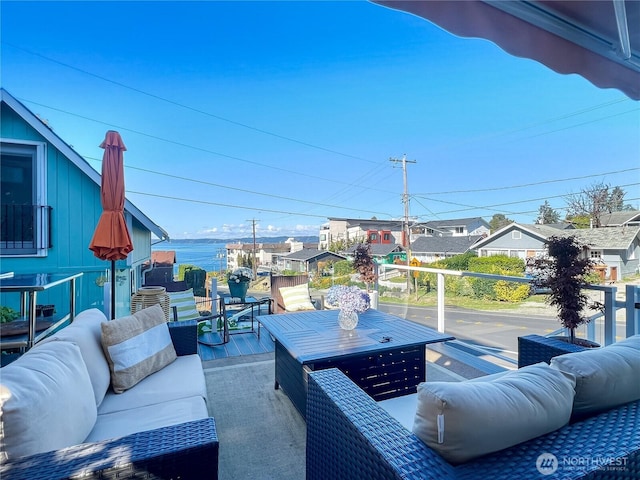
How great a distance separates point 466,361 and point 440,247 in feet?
75.8

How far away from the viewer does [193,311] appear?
5.00 m

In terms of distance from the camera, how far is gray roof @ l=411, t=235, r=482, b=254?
24109 millimetres

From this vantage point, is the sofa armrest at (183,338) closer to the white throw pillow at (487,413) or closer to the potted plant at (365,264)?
the white throw pillow at (487,413)

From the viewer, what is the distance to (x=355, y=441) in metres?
1.09

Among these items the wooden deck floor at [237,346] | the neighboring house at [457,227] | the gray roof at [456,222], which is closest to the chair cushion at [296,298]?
the wooden deck floor at [237,346]

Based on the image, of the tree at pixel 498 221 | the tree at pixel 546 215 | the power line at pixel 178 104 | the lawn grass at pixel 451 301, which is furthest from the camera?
the tree at pixel 498 221

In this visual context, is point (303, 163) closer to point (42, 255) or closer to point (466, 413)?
point (42, 255)

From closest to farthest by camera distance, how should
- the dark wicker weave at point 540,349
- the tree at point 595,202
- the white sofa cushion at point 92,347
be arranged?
the white sofa cushion at point 92,347 < the dark wicker weave at point 540,349 < the tree at point 595,202

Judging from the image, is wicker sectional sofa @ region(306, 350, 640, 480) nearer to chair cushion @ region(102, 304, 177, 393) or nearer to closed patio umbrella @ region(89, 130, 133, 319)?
chair cushion @ region(102, 304, 177, 393)

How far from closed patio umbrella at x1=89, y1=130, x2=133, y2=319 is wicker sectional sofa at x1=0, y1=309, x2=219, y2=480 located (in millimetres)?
1560

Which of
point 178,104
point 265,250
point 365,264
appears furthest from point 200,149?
point 265,250

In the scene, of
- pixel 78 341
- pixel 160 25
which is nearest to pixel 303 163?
pixel 160 25

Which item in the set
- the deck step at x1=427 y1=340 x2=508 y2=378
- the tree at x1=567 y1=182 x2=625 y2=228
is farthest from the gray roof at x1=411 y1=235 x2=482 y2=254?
the deck step at x1=427 y1=340 x2=508 y2=378

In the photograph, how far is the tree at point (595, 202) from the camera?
40.4 feet
